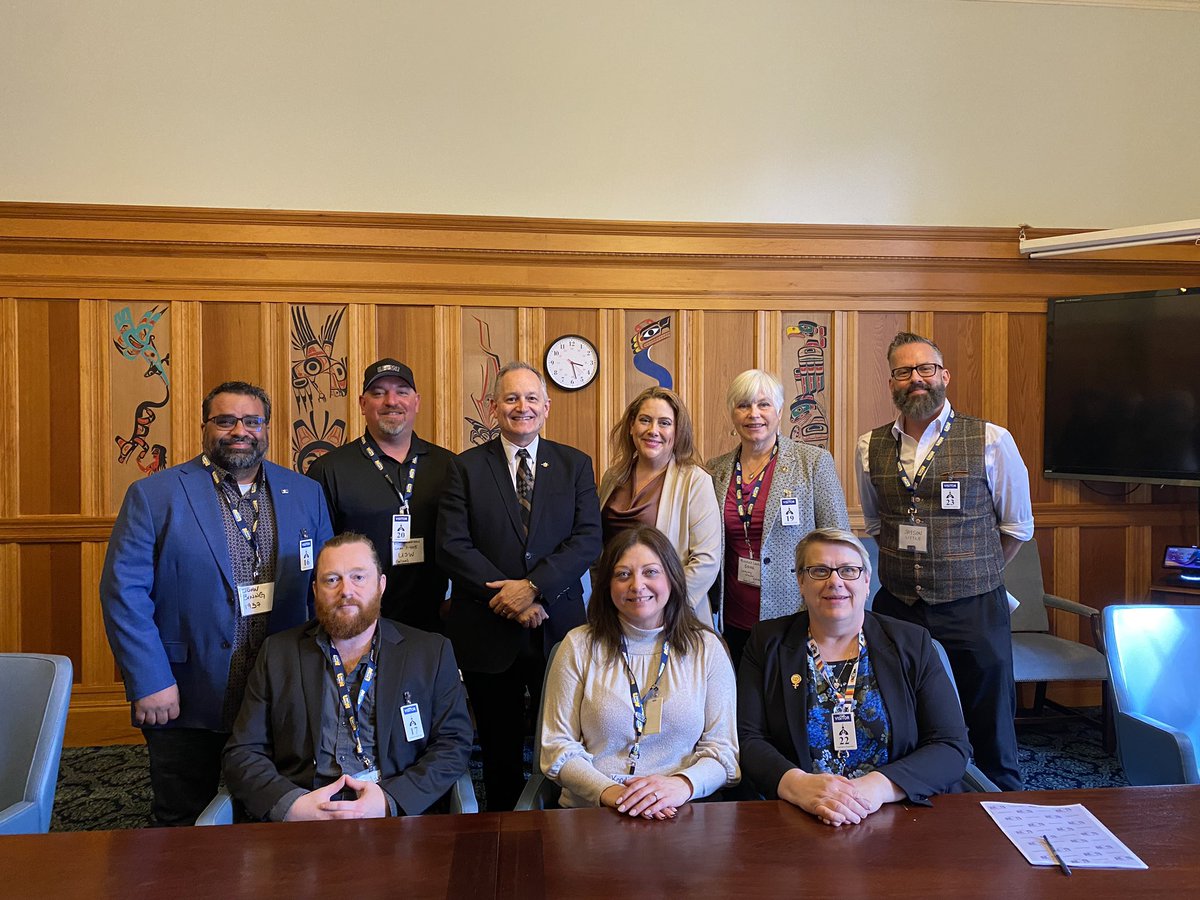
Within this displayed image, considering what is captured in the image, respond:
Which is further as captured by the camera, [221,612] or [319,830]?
[221,612]

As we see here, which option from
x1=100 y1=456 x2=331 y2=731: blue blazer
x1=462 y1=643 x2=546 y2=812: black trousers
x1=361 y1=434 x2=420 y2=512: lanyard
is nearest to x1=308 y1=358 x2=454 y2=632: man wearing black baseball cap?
x1=361 y1=434 x2=420 y2=512: lanyard

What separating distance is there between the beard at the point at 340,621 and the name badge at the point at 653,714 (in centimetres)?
79

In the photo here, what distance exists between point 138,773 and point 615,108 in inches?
167

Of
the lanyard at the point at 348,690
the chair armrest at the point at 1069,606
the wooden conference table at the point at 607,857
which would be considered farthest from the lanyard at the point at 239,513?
the chair armrest at the point at 1069,606

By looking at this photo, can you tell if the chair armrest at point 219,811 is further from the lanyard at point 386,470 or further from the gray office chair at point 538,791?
the lanyard at point 386,470

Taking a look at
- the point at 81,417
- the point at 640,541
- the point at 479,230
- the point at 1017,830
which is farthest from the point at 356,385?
the point at 1017,830

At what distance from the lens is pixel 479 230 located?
179 inches

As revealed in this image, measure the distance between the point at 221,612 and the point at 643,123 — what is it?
351 centimetres

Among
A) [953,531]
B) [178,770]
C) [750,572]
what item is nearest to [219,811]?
[178,770]

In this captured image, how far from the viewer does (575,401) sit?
4.66 metres

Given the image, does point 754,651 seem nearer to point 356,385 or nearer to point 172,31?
point 356,385

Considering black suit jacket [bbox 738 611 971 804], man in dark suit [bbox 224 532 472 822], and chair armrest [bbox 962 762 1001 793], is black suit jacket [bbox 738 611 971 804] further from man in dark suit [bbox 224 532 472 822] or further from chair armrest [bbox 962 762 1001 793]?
man in dark suit [bbox 224 532 472 822]

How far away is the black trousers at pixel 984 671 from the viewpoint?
291 cm

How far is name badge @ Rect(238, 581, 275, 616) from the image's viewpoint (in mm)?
2590
